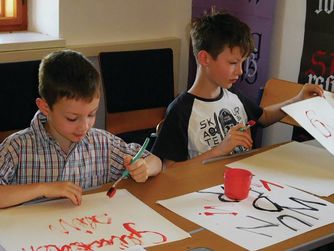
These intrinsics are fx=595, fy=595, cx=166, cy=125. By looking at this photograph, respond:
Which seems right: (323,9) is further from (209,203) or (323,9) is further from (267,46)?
(209,203)

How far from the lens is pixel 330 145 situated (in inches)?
72.2

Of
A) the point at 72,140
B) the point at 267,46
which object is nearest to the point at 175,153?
the point at 72,140

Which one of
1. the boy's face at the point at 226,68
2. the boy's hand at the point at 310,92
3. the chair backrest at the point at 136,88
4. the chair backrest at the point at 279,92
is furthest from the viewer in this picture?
the chair backrest at the point at 136,88

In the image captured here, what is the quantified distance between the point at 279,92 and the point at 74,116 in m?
1.41

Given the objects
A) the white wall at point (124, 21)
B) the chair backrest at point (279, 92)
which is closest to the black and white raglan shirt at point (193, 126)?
the chair backrest at point (279, 92)

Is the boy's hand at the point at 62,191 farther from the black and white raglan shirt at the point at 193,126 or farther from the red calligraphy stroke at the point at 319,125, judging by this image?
the red calligraphy stroke at the point at 319,125

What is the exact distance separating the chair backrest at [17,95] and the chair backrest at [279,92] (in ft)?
3.42

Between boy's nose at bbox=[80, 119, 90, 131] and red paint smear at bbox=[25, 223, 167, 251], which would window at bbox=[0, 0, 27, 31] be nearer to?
boy's nose at bbox=[80, 119, 90, 131]

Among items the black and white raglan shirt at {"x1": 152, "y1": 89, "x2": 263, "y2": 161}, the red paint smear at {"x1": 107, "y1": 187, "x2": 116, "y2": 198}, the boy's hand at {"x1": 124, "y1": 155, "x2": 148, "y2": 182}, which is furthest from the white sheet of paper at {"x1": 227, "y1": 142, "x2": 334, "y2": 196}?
the red paint smear at {"x1": 107, "y1": 187, "x2": 116, "y2": 198}

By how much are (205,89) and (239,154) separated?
314 mm

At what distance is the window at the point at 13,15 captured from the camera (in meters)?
3.06

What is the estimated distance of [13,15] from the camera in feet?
10.2

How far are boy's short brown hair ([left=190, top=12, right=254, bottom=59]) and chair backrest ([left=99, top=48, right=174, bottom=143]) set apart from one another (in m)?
0.89

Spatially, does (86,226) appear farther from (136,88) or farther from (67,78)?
(136,88)
